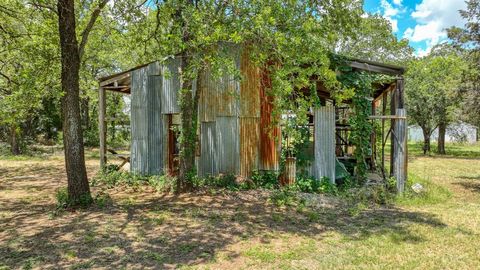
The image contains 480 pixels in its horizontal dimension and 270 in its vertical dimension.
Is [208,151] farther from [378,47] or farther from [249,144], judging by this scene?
[378,47]

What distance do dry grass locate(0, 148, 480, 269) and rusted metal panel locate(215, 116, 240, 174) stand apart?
107cm

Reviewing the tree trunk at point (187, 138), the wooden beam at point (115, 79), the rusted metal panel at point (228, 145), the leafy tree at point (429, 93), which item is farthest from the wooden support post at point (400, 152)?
the leafy tree at point (429, 93)

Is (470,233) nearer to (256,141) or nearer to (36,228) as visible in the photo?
(256,141)

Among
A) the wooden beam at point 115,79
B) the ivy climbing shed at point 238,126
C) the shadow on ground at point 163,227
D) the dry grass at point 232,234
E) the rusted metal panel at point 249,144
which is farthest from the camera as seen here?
the wooden beam at point 115,79

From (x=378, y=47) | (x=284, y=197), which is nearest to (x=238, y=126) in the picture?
(x=284, y=197)

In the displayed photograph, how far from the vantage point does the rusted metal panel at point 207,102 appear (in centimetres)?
1030

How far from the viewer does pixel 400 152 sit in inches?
369

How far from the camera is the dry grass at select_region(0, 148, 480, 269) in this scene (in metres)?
4.85

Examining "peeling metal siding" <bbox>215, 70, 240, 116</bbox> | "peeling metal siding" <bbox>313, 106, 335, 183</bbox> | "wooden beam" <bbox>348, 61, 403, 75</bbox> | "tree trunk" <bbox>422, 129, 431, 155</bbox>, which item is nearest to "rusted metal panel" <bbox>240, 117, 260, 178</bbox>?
"peeling metal siding" <bbox>215, 70, 240, 116</bbox>

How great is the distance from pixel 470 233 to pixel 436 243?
1.09 meters

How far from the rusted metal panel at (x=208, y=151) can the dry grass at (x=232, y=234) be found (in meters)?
1.06

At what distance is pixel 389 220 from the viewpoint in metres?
7.11

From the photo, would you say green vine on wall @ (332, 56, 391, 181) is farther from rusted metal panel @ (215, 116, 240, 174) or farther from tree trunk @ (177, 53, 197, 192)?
tree trunk @ (177, 53, 197, 192)

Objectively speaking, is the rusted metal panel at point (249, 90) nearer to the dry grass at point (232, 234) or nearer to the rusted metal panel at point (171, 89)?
the rusted metal panel at point (171, 89)
